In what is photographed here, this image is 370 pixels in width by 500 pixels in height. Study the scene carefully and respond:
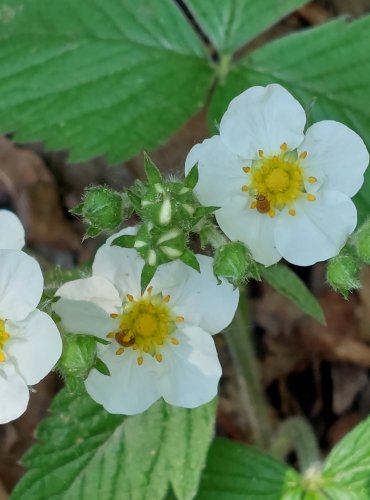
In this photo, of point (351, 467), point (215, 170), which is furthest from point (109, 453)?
point (215, 170)

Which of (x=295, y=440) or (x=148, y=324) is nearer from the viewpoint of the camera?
(x=148, y=324)

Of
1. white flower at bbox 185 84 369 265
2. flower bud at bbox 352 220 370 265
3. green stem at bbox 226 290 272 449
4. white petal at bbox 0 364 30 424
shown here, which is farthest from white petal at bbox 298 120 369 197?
white petal at bbox 0 364 30 424

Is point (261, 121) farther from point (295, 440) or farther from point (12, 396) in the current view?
point (295, 440)

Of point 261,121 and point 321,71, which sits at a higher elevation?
point 261,121

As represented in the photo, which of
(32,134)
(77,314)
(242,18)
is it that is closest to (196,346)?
(77,314)

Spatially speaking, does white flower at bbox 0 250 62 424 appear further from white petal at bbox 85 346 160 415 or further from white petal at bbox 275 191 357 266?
white petal at bbox 275 191 357 266

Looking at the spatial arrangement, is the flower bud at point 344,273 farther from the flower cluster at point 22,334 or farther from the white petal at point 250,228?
the flower cluster at point 22,334
